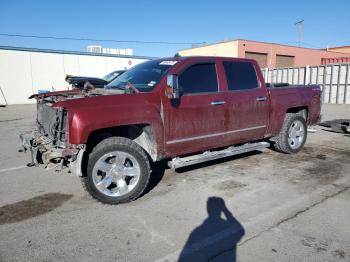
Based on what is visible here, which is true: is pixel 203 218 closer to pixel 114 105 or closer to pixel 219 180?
pixel 219 180

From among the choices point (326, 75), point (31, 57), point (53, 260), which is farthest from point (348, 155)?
point (31, 57)

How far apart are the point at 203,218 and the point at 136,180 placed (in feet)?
3.59

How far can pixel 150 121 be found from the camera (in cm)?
449

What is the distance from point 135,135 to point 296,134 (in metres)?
3.84

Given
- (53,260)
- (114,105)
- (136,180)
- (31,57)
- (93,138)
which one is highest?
(31,57)

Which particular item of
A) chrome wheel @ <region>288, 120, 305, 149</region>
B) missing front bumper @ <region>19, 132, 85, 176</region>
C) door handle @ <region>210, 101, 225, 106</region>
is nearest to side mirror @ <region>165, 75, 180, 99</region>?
door handle @ <region>210, 101, 225, 106</region>

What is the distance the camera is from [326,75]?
67.8ft

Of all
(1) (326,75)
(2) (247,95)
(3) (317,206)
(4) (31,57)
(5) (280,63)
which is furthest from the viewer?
(5) (280,63)

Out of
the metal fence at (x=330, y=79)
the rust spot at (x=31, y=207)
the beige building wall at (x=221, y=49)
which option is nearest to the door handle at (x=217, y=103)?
the rust spot at (x=31, y=207)

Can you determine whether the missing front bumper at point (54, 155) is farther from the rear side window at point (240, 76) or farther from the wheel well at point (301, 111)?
the wheel well at point (301, 111)

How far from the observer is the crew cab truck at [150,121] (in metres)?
4.13

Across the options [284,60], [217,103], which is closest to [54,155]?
[217,103]

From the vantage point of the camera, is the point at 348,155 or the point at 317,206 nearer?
the point at 317,206

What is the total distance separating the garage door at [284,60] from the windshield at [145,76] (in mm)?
34679
